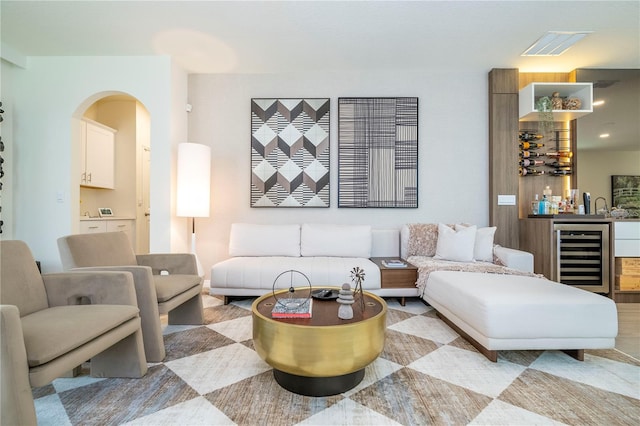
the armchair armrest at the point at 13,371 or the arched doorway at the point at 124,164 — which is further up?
the arched doorway at the point at 124,164

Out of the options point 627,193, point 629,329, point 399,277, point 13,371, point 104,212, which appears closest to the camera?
point 13,371

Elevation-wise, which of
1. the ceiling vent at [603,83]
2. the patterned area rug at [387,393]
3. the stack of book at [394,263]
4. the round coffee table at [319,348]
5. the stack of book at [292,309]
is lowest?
the patterned area rug at [387,393]

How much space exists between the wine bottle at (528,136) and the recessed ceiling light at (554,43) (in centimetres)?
90

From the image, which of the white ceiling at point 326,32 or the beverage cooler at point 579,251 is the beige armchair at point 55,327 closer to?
the white ceiling at point 326,32

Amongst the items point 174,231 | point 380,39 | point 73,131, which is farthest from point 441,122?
point 73,131

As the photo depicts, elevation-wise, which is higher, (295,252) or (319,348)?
(295,252)

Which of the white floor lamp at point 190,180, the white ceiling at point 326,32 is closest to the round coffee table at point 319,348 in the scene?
the white floor lamp at point 190,180

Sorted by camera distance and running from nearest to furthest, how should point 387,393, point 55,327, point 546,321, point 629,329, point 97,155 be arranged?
point 55,327 → point 387,393 → point 546,321 → point 629,329 → point 97,155

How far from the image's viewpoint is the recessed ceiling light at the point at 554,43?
3047mm

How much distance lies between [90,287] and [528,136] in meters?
4.69

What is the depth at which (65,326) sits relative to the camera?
4.66 feet

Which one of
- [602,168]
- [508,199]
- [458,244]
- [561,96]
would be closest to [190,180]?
[458,244]

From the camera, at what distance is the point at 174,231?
3.57 m

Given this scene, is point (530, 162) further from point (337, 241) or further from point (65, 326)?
point (65, 326)
